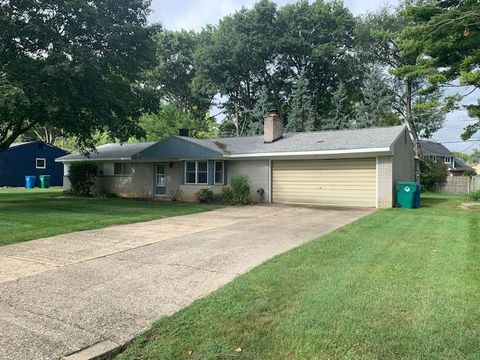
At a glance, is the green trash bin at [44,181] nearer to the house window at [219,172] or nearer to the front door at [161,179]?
the front door at [161,179]

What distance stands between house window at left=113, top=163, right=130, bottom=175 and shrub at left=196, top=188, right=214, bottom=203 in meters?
6.37

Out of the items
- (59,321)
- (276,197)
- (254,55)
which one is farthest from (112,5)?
(254,55)

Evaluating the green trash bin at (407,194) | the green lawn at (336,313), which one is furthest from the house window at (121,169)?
the green lawn at (336,313)

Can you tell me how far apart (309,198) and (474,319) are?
14.0 metres

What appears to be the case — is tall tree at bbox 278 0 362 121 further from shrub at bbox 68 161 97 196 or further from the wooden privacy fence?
shrub at bbox 68 161 97 196

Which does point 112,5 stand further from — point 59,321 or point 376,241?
point 59,321

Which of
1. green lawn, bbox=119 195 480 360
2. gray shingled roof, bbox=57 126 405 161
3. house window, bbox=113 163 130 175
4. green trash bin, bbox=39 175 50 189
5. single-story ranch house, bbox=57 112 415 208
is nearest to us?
green lawn, bbox=119 195 480 360

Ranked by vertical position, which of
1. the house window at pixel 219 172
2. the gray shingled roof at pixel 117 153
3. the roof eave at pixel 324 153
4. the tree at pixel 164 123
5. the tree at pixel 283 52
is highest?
the tree at pixel 283 52

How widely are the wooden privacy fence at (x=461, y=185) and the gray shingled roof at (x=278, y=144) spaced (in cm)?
1363

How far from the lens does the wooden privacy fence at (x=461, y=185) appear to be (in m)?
28.2

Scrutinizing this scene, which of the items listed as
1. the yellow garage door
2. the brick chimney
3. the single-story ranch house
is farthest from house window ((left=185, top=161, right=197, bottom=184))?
the yellow garage door

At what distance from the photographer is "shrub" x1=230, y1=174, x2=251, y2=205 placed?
17984 mm

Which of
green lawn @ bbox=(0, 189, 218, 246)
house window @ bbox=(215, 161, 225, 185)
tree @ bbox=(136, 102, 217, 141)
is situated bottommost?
green lawn @ bbox=(0, 189, 218, 246)

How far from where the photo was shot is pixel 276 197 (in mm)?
18781
